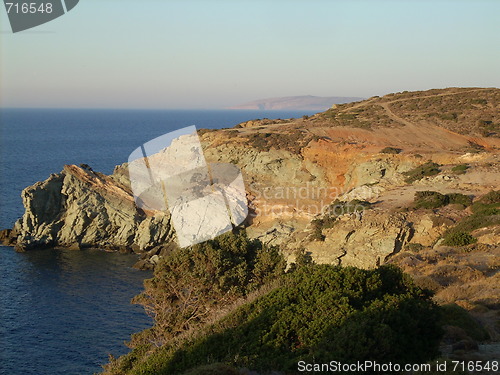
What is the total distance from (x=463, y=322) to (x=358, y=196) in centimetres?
2278

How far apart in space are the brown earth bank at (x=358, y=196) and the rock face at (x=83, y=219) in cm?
9

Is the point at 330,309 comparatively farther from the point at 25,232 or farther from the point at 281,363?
the point at 25,232

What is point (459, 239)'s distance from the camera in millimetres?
21109

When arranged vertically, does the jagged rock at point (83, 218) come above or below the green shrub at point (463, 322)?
below

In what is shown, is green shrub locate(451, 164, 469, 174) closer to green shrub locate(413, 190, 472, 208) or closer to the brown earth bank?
the brown earth bank

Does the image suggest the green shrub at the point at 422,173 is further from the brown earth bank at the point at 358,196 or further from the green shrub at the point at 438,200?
the green shrub at the point at 438,200

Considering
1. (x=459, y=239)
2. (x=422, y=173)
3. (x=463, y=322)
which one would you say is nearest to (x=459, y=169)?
(x=422, y=173)

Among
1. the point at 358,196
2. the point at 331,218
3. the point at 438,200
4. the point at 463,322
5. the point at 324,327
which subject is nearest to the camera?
the point at 324,327

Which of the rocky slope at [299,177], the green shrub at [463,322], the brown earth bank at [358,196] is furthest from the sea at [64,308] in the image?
the green shrub at [463,322]

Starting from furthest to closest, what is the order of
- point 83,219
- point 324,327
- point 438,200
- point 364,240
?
1. point 83,219
2. point 438,200
3. point 364,240
4. point 324,327

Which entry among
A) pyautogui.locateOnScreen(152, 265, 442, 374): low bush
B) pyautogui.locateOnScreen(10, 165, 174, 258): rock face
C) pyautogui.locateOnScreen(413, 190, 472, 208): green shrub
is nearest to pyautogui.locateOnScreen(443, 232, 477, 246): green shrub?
pyautogui.locateOnScreen(413, 190, 472, 208): green shrub

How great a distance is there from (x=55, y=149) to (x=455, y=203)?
90.9m

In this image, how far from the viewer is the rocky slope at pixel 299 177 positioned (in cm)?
3619

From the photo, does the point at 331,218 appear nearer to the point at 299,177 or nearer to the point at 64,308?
the point at 64,308
